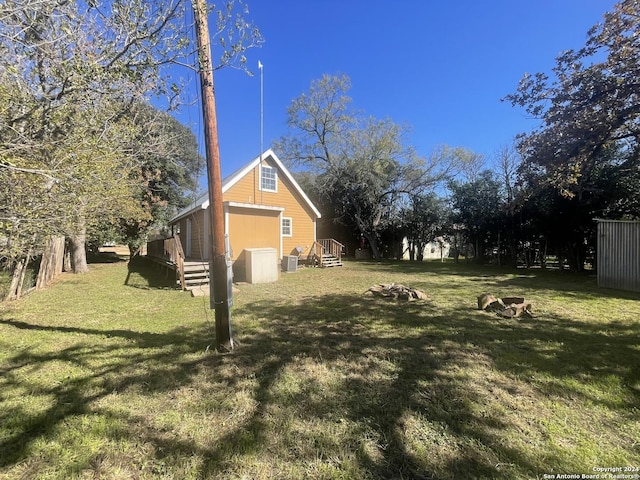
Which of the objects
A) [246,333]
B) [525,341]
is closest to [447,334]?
[525,341]

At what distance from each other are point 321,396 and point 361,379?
1.73 ft

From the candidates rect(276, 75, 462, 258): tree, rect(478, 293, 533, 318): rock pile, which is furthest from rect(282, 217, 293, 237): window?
rect(478, 293, 533, 318): rock pile

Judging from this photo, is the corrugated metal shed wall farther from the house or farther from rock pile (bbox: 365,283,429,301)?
the house

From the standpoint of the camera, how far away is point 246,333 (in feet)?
15.4

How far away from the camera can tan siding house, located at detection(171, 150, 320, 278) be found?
1178 cm

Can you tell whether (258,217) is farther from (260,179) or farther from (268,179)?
(268,179)

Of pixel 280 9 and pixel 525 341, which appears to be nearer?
pixel 525 341

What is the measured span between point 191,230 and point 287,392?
12.9 metres

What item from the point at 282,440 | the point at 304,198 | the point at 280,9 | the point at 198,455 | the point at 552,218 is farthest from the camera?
the point at 304,198

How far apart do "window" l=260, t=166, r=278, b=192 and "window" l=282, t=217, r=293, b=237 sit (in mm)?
1590

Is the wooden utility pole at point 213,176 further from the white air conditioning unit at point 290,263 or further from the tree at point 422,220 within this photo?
the tree at point 422,220

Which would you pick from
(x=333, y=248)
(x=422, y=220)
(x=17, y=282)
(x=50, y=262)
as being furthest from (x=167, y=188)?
(x=422, y=220)

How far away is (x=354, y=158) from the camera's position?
20.3 metres

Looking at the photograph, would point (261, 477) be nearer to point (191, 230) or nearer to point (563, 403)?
point (563, 403)
